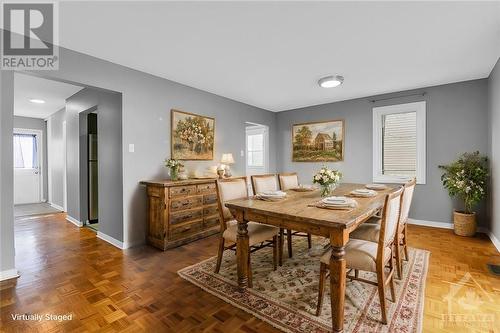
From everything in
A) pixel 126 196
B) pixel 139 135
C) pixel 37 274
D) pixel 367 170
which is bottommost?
pixel 37 274

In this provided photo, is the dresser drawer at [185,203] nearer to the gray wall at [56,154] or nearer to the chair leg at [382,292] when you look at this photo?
the chair leg at [382,292]

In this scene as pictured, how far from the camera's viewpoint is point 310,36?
7.85ft

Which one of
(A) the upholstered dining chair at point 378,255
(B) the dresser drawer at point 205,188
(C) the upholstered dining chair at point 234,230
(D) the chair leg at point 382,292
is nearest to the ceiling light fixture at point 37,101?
(B) the dresser drawer at point 205,188

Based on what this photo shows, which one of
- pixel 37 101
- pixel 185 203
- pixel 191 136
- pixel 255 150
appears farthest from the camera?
pixel 255 150

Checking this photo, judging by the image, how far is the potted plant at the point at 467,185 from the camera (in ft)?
11.3

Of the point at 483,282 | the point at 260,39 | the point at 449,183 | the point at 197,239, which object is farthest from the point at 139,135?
the point at 449,183

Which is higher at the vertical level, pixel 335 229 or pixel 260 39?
pixel 260 39

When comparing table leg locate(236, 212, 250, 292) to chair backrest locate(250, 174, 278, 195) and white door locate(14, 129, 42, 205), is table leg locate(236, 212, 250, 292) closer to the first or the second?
chair backrest locate(250, 174, 278, 195)

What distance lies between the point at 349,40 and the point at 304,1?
866 mm

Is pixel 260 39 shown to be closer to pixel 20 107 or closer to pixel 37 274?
pixel 37 274

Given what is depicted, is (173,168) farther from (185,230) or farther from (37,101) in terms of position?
(37,101)

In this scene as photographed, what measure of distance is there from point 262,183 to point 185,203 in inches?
45.2

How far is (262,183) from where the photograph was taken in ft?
9.62

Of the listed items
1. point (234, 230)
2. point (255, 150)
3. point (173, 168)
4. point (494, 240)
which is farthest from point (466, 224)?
point (255, 150)
